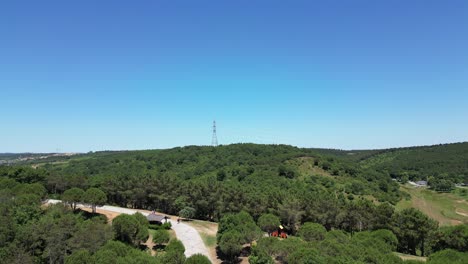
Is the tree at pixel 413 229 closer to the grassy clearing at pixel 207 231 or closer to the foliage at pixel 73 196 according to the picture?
the grassy clearing at pixel 207 231

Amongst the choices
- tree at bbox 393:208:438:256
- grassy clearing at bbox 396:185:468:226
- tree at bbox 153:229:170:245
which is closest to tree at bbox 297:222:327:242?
tree at bbox 393:208:438:256

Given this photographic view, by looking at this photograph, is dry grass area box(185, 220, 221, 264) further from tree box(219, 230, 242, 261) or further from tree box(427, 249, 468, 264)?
tree box(427, 249, 468, 264)

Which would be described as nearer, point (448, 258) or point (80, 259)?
point (80, 259)

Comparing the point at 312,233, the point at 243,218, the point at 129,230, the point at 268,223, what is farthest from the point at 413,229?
the point at 129,230

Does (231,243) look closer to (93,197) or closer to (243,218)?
(243,218)

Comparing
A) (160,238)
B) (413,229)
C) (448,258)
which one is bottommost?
(160,238)

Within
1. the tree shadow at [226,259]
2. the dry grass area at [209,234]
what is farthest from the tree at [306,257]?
the dry grass area at [209,234]
